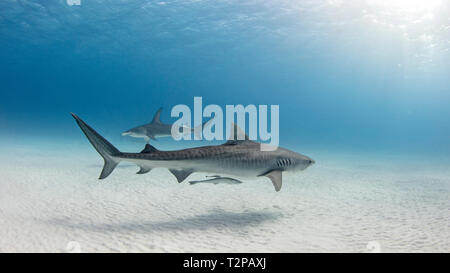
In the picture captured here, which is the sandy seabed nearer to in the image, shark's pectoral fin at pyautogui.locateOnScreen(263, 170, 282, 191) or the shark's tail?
shark's pectoral fin at pyautogui.locateOnScreen(263, 170, 282, 191)

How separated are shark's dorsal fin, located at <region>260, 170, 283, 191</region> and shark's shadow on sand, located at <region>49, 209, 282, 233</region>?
0.84 m

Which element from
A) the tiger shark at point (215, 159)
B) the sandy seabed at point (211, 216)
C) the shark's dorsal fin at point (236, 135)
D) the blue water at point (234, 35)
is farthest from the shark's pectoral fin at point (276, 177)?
the blue water at point (234, 35)

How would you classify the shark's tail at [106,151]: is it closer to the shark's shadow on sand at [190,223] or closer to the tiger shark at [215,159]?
the tiger shark at [215,159]

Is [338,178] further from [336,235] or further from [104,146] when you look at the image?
[104,146]

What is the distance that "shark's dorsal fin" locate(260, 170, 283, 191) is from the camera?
16.1ft

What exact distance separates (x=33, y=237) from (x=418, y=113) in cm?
18788

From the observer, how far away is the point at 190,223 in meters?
5.00

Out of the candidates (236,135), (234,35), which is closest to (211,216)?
(236,135)

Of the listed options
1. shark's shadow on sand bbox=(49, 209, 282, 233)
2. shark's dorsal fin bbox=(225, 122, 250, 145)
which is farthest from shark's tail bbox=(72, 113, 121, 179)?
shark's dorsal fin bbox=(225, 122, 250, 145)

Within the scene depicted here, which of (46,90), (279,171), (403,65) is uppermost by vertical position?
(46,90)

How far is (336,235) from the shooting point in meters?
4.49

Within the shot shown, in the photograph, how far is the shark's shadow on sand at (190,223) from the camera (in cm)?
455

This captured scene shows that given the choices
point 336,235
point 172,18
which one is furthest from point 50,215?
point 172,18
